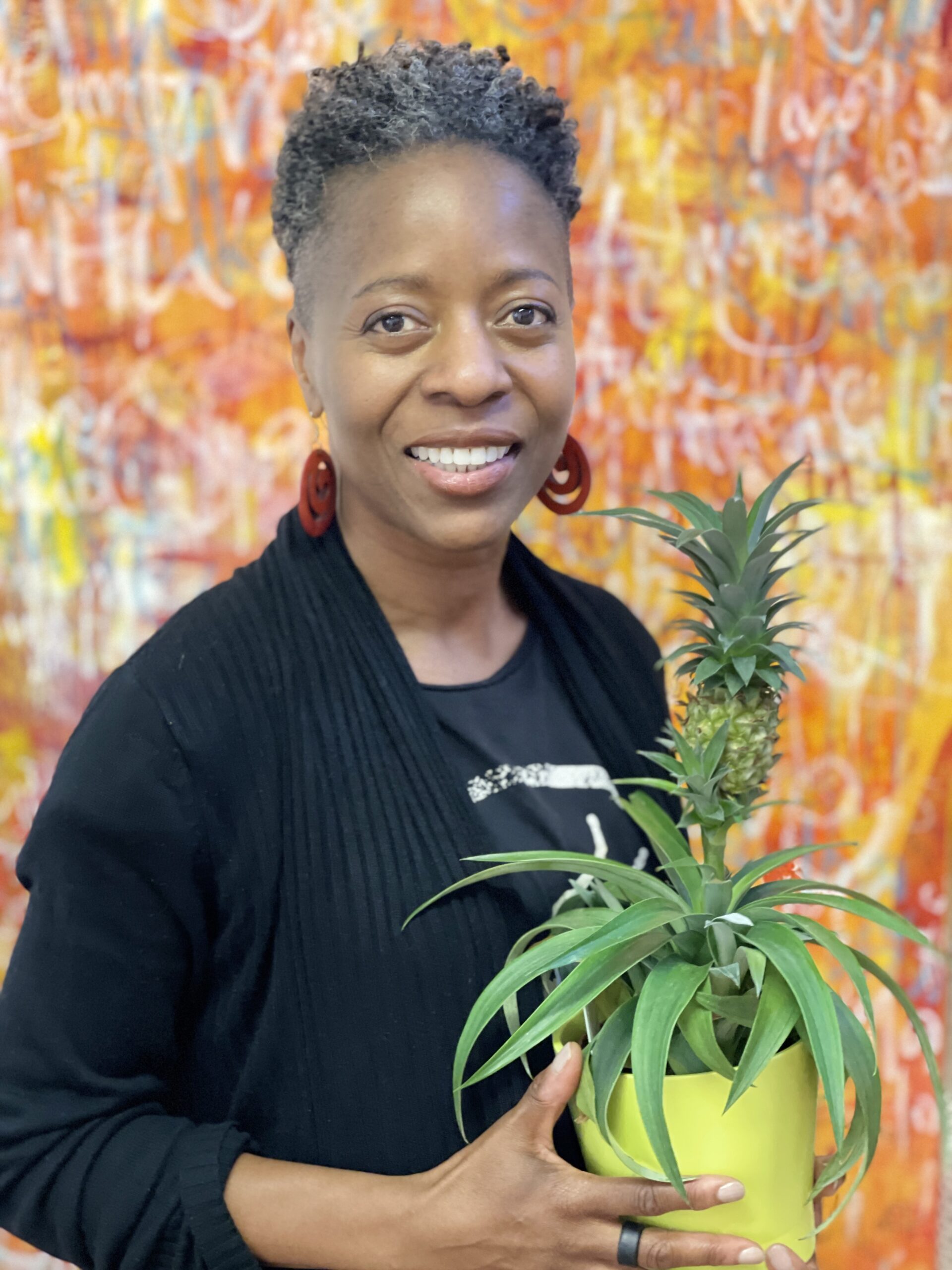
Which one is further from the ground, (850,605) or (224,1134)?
(850,605)

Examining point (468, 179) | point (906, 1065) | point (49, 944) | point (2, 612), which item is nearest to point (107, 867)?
point (49, 944)

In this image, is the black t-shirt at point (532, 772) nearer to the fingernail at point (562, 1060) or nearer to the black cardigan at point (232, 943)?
the black cardigan at point (232, 943)

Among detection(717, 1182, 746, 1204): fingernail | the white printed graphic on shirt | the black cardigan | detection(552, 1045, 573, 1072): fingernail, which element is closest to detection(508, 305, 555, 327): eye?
the black cardigan

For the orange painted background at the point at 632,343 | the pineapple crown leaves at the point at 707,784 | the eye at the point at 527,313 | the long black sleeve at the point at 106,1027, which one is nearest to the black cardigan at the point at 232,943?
the long black sleeve at the point at 106,1027

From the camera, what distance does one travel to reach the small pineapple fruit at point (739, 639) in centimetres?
91

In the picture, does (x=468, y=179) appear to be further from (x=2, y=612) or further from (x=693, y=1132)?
(x=2, y=612)

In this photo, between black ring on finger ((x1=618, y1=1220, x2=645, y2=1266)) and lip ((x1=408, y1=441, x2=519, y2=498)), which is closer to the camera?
black ring on finger ((x1=618, y1=1220, x2=645, y2=1266))

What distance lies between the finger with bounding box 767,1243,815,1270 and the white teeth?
2.31 ft

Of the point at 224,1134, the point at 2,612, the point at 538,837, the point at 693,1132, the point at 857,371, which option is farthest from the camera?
the point at 857,371

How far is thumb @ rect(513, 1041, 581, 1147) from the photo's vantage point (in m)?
0.88

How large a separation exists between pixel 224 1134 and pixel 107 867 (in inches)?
10.0

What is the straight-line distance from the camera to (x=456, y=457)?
3.51ft

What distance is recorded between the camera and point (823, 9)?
200 centimetres

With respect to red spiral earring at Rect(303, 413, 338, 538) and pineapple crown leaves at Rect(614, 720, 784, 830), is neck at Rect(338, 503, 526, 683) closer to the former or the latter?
red spiral earring at Rect(303, 413, 338, 538)
